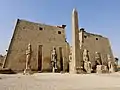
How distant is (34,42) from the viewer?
85.6 ft

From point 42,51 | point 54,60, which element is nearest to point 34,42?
point 42,51

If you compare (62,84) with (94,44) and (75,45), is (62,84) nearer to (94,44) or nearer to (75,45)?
(75,45)

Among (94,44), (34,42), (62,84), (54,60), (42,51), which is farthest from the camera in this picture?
(94,44)

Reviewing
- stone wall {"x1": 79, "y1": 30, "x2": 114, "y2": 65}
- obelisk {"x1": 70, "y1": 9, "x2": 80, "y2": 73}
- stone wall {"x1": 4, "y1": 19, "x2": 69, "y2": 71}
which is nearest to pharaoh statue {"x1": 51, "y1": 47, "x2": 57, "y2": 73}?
stone wall {"x1": 4, "y1": 19, "x2": 69, "y2": 71}

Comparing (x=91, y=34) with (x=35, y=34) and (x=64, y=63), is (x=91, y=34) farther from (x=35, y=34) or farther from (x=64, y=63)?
(x=35, y=34)

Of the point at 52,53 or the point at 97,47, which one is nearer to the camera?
the point at 52,53

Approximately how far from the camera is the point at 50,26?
28.6m

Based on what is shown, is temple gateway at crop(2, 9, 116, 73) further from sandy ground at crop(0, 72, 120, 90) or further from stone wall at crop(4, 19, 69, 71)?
sandy ground at crop(0, 72, 120, 90)

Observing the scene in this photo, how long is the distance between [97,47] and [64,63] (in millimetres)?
9664

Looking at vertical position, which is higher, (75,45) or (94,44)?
(94,44)

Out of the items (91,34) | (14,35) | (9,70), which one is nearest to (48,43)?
(14,35)

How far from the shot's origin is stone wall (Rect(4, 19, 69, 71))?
2387cm

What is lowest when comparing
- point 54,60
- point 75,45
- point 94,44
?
point 54,60

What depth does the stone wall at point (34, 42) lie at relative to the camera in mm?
23873
